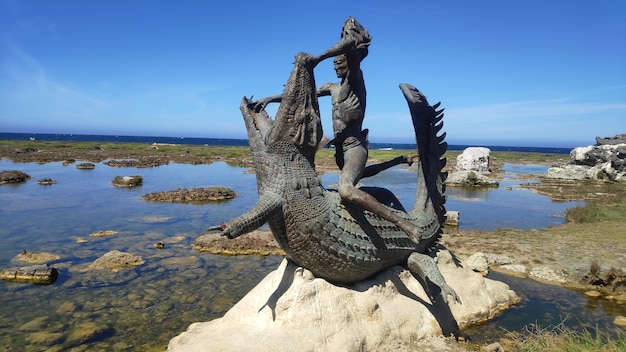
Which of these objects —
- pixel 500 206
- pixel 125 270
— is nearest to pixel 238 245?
pixel 125 270

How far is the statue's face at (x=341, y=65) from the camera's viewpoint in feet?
18.2

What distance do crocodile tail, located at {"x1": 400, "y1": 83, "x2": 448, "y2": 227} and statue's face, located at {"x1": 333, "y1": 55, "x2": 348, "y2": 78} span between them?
1491 mm

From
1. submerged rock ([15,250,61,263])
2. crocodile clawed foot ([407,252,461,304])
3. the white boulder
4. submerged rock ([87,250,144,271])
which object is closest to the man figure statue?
crocodile clawed foot ([407,252,461,304])

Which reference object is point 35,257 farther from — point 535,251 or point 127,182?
point 127,182

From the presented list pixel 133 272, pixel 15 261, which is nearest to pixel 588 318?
pixel 133 272

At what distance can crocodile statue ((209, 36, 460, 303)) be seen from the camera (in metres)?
5.18

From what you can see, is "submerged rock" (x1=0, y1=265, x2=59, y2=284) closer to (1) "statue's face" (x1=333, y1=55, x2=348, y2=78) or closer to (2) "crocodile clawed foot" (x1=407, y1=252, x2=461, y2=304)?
(2) "crocodile clawed foot" (x1=407, y1=252, x2=461, y2=304)

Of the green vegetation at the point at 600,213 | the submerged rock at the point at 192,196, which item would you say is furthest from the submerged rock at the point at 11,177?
the green vegetation at the point at 600,213

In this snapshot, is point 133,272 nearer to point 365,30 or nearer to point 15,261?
Answer: point 15,261

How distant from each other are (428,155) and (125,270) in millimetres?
7765

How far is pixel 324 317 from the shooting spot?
5.64 metres

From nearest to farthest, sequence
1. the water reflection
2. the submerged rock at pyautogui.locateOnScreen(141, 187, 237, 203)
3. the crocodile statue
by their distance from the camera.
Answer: the crocodile statue → the water reflection → the submerged rock at pyautogui.locateOnScreen(141, 187, 237, 203)

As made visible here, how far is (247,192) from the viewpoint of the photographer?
24.2m

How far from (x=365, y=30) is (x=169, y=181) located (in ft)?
83.9
